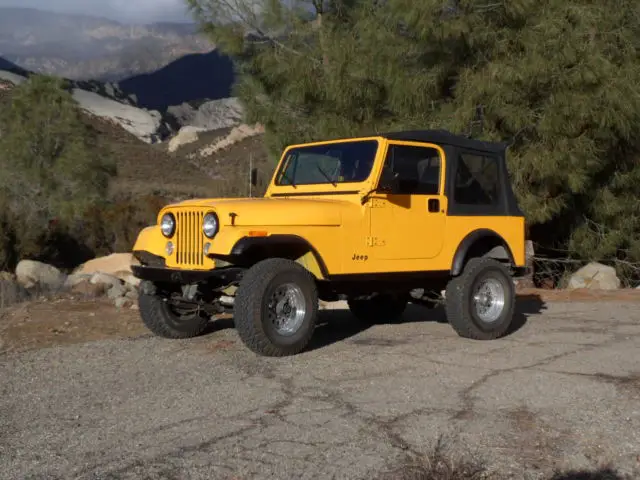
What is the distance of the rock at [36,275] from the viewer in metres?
15.7

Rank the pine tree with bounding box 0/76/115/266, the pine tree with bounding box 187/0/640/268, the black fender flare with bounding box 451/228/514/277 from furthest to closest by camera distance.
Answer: the pine tree with bounding box 0/76/115/266 → the pine tree with bounding box 187/0/640/268 → the black fender flare with bounding box 451/228/514/277

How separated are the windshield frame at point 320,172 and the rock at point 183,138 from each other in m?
70.9

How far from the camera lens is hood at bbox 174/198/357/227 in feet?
24.5

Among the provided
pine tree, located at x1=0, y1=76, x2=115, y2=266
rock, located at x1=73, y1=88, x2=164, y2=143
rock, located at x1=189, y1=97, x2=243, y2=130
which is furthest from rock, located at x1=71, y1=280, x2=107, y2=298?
rock, located at x1=189, y1=97, x2=243, y2=130

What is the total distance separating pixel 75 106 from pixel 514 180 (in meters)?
17.8

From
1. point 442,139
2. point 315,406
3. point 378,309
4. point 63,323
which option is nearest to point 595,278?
point 378,309

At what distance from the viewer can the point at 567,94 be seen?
1343 centimetres

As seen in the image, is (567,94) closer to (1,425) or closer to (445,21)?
(445,21)

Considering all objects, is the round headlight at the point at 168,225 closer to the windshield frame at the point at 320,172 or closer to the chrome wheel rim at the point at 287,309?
the chrome wheel rim at the point at 287,309

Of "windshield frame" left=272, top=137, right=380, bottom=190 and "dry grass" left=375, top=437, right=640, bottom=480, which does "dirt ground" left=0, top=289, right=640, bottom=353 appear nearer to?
"windshield frame" left=272, top=137, right=380, bottom=190

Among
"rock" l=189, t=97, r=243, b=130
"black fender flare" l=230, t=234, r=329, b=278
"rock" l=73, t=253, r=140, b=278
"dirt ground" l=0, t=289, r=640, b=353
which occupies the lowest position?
"dirt ground" l=0, t=289, r=640, b=353

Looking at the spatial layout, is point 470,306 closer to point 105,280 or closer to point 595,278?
point 105,280

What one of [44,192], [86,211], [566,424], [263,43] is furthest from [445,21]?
[44,192]

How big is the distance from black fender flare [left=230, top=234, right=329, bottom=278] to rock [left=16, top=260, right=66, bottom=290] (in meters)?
8.68
